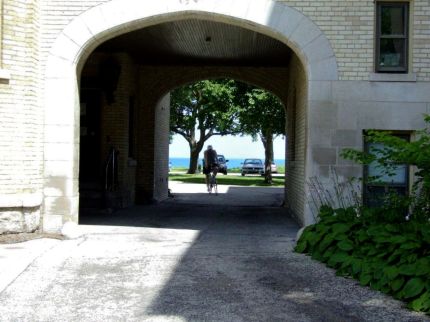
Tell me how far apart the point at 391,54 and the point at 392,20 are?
589 millimetres

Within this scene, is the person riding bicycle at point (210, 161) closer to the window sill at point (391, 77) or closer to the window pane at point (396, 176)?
the window pane at point (396, 176)

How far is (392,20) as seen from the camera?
977 cm

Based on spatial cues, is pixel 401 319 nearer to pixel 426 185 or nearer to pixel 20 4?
pixel 426 185

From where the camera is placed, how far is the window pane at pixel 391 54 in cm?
A: 973

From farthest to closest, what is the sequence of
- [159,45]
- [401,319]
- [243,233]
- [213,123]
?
1. [213,123]
2. [159,45]
3. [243,233]
4. [401,319]

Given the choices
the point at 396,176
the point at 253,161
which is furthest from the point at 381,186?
the point at 253,161

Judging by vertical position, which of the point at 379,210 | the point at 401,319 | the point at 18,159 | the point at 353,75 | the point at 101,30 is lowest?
the point at 401,319

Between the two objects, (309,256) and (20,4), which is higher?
(20,4)

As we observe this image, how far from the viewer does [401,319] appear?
5230 millimetres

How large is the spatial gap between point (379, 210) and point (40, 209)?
5517mm

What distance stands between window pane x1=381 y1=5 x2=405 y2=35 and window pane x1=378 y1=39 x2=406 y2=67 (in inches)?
6.2

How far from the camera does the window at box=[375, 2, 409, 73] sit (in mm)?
9695

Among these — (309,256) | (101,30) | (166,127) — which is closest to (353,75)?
(309,256)

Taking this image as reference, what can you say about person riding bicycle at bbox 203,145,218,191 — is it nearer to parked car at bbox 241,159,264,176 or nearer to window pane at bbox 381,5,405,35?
window pane at bbox 381,5,405,35
